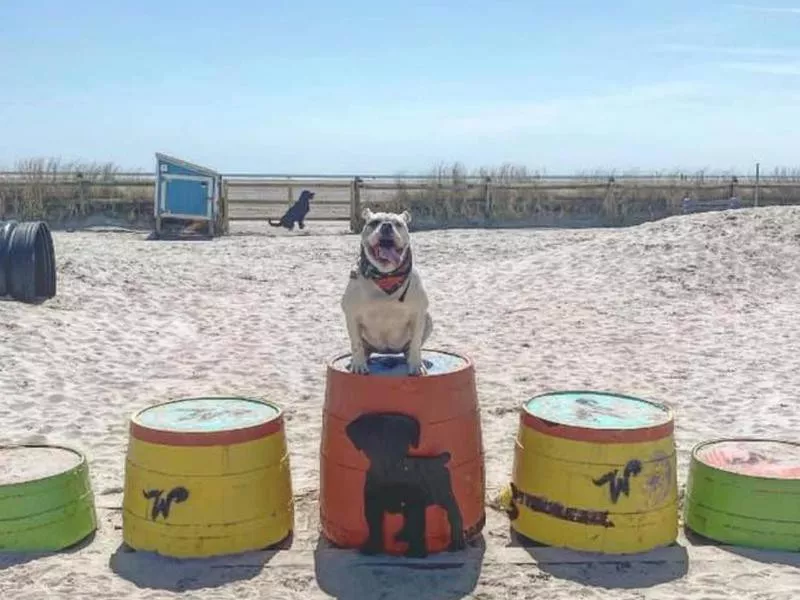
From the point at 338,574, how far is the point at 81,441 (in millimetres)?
2681

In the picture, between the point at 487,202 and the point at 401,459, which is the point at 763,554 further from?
the point at 487,202

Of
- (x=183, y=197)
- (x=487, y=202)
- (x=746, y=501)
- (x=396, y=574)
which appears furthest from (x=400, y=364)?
(x=487, y=202)

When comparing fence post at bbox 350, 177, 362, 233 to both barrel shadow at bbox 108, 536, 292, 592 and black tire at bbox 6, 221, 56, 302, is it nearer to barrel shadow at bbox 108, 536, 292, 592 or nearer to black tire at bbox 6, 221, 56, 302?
black tire at bbox 6, 221, 56, 302

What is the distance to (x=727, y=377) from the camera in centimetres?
802

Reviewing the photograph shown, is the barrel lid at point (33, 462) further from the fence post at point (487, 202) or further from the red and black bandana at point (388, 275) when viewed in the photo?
the fence post at point (487, 202)

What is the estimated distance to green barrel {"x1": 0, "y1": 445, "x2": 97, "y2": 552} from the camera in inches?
170

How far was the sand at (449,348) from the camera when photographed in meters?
4.19

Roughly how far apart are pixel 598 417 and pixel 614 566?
27.9 inches

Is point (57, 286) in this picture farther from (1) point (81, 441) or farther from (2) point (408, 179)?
(2) point (408, 179)

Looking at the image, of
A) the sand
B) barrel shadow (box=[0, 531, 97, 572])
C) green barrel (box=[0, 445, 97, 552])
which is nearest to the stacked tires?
the sand

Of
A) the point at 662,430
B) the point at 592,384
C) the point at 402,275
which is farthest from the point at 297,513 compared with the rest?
the point at 592,384

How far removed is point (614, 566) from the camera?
428 cm

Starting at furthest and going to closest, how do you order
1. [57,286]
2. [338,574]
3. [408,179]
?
[408,179]
[57,286]
[338,574]

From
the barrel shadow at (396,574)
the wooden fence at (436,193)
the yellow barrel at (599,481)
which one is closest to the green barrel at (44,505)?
the barrel shadow at (396,574)
